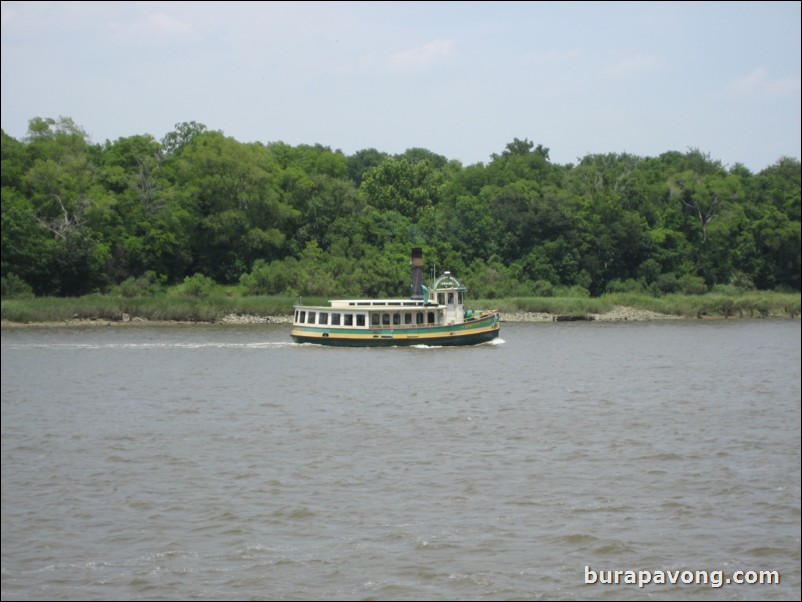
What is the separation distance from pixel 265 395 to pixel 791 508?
19151mm

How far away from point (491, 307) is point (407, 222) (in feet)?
59.5

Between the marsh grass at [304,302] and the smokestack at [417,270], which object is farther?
the smokestack at [417,270]

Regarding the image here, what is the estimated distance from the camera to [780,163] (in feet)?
305

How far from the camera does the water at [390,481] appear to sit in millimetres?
14891

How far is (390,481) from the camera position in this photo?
2030cm

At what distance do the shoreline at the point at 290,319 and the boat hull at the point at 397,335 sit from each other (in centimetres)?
1381

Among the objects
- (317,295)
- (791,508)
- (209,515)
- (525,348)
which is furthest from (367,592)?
(317,295)

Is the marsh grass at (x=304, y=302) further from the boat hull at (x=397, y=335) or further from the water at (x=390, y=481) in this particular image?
the water at (x=390, y=481)

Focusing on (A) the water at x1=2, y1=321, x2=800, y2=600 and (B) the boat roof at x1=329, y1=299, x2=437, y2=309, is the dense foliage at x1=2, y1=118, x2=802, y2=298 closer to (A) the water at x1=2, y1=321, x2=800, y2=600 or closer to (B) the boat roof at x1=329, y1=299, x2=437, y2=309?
(B) the boat roof at x1=329, y1=299, x2=437, y2=309

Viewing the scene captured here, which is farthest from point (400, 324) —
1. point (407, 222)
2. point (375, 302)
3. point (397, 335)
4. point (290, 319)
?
point (407, 222)

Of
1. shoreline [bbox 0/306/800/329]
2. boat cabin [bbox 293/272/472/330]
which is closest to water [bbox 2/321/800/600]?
boat cabin [bbox 293/272/472/330]

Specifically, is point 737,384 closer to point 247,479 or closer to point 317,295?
point 247,479

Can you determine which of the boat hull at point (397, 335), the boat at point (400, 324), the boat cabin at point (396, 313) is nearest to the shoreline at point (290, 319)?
the boat cabin at point (396, 313)

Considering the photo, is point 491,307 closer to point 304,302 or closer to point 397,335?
point 304,302
